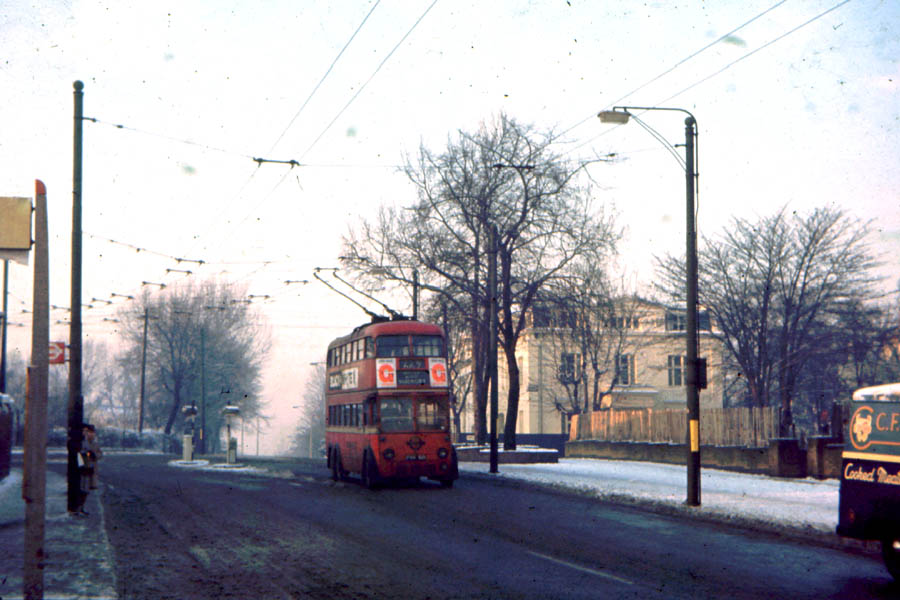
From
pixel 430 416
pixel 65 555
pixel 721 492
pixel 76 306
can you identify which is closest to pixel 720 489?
pixel 721 492

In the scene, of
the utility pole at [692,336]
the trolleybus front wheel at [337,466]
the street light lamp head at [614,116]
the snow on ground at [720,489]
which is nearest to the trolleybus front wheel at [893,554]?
the snow on ground at [720,489]

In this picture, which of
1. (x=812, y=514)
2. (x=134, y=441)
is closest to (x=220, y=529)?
(x=812, y=514)

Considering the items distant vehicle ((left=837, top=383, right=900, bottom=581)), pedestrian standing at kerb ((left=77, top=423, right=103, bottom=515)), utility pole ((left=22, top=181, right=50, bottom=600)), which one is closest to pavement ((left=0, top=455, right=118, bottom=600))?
pedestrian standing at kerb ((left=77, top=423, right=103, bottom=515))

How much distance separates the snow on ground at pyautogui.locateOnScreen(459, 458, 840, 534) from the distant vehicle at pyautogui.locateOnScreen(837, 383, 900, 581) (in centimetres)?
→ 379

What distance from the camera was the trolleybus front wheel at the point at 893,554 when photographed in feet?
32.9

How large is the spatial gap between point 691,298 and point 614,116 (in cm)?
383

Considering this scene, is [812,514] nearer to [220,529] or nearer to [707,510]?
[707,510]

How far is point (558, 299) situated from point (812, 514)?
20.2 m

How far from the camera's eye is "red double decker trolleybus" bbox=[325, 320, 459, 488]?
2414 cm

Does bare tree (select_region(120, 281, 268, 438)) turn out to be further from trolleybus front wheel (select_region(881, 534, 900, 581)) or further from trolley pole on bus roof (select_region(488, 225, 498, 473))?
trolleybus front wheel (select_region(881, 534, 900, 581))

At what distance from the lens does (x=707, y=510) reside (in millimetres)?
17141

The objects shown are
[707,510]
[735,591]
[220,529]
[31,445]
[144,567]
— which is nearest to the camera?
[31,445]

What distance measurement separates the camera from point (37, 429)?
6.57 meters

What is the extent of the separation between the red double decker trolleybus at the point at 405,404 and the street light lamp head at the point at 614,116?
→ 7986 mm
